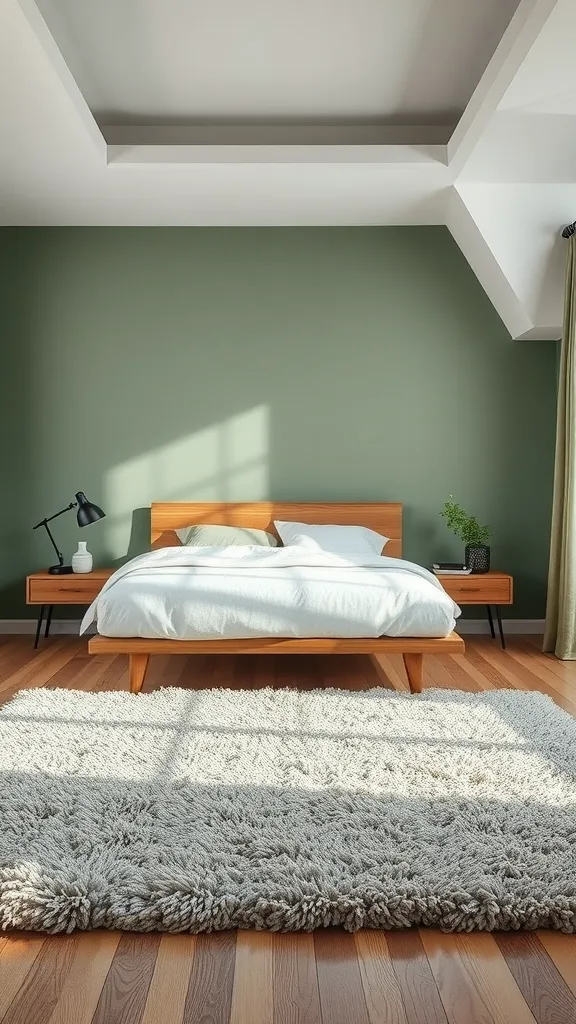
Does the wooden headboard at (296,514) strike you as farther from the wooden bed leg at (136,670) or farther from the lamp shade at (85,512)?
the wooden bed leg at (136,670)

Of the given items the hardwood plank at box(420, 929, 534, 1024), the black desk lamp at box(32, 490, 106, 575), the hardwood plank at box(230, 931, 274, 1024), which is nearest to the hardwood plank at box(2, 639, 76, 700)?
the black desk lamp at box(32, 490, 106, 575)

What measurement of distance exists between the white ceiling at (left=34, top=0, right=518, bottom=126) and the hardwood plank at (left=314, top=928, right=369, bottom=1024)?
3342 millimetres

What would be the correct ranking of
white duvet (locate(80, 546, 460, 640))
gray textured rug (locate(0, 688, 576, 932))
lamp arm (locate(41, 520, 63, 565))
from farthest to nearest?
1. lamp arm (locate(41, 520, 63, 565))
2. white duvet (locate(80, 546, 460, 640))
3. gray textured rug (locate(0, 688, 576, 932))

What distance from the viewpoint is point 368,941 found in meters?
1.62

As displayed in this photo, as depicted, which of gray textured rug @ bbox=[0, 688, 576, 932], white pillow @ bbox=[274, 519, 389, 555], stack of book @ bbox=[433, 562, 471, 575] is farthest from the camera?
stack of book @ bbox=[433, 562, 471, 575]

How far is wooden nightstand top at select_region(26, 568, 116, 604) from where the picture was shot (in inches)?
181

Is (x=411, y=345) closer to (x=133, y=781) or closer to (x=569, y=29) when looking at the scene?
(x=569, y=29)

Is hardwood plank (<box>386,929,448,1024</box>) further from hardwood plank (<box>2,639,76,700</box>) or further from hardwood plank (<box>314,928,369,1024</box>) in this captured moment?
hardwood plank (<box>2,639,76,700</box>)

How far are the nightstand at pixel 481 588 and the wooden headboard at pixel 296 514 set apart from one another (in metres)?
0.53

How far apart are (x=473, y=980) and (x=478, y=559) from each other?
3419 millimetres

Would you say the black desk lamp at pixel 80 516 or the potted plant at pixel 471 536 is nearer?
the black desk lamp at pixel 80 516

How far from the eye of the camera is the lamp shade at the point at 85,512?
15.1 ft

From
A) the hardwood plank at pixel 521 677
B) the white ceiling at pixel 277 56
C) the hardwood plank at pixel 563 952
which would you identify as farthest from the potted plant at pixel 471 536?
the hardwood plank at pixel 563 952

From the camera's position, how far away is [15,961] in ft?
5.05
